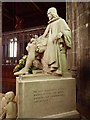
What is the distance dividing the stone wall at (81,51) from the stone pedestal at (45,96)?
25.7 inches

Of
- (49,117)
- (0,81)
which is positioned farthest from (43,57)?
(0,81)

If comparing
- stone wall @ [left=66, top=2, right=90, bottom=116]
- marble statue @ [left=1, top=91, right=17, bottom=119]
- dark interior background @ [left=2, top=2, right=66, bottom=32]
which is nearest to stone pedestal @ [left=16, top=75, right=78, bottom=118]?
marble statue @ [left=1, top=91, right=17, bottom=119]

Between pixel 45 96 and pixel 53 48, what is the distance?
2.67 feet

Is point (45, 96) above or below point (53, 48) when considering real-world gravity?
below

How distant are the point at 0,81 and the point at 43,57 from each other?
392 cm

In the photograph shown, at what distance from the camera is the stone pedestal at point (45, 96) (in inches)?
123

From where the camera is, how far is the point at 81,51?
15.2 feet

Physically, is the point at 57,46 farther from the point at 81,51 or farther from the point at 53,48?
the point at 81,51

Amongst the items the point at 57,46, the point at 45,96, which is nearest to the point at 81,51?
the point at 57,46

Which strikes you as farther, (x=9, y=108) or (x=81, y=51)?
(x=81, y=51)

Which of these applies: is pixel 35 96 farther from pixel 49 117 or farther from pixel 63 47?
pixel 63 47

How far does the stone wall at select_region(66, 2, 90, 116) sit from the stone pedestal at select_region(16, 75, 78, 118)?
653 mm

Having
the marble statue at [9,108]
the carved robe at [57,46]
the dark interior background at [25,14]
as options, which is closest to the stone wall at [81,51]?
the carved robe at [57,46]

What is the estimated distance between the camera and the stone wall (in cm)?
418
